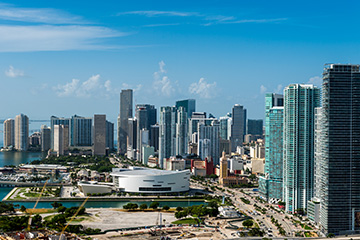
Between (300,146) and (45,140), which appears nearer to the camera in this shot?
(300,146)

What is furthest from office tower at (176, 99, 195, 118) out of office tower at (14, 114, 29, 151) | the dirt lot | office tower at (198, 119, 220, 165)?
the dirt lot

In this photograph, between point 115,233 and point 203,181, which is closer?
point 115,233

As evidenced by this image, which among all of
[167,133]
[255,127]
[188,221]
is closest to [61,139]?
[167,133]

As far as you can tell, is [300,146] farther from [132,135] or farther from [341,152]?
[132,135]

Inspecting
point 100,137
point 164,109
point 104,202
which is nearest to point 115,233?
point 104,202

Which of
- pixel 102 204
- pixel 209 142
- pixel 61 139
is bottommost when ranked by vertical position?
pixel 102 204

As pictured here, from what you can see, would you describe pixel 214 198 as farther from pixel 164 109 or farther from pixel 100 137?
pixel 100 137

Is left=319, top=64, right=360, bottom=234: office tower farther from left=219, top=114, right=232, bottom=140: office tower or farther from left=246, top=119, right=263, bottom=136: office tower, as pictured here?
left=246, top=119, right=263, bottom=136: office tower
